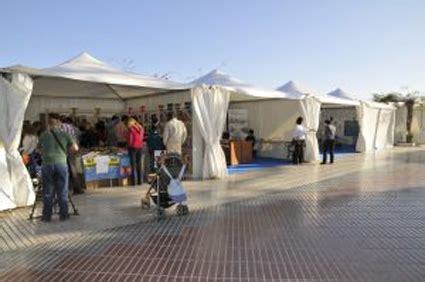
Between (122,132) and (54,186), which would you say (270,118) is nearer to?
(122,132)

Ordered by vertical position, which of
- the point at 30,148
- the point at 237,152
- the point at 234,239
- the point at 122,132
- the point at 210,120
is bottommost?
the point at 234,239

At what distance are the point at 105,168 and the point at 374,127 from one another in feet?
52.1

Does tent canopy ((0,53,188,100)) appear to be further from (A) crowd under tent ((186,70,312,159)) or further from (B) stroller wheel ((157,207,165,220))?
(A) crowd under tent ((186,70,312,159))

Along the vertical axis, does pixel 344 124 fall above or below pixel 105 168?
above

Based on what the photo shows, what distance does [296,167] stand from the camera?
602 inches

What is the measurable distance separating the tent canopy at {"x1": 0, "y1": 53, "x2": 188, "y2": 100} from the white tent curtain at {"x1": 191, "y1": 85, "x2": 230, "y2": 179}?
52 centimetres

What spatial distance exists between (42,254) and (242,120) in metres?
13.6

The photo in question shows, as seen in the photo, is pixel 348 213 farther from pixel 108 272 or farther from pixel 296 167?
pixel 296 167

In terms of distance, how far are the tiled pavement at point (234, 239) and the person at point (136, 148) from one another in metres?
0.86

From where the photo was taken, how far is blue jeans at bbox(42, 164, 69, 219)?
7379mm

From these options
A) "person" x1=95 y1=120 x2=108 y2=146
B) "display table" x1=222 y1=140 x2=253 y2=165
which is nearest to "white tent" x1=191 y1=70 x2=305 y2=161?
"display table" x1=222 y1=140 x2=253 y2=165

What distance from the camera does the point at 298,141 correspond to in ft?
52.9

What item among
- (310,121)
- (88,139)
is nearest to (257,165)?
(310,121)

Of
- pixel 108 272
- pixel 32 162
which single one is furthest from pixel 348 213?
pixel 32 162
